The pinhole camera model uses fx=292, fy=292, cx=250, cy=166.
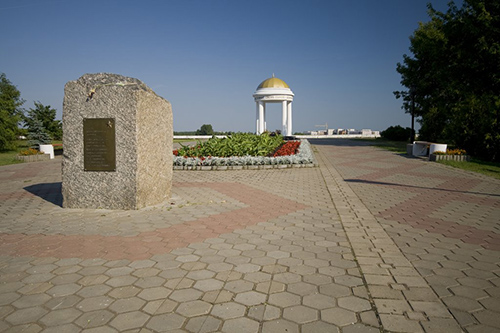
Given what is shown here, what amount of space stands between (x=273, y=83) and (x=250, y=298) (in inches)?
1633

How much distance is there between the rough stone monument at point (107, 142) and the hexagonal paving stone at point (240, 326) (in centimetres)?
378

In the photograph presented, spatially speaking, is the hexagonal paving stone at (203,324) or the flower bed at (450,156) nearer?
the hexagonal paving stone at (203,324)

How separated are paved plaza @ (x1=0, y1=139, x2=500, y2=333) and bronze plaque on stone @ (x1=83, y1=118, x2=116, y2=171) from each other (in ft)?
2.90

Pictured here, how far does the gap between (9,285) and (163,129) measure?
12.8ft

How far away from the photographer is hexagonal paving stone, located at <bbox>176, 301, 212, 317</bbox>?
2.39 metres

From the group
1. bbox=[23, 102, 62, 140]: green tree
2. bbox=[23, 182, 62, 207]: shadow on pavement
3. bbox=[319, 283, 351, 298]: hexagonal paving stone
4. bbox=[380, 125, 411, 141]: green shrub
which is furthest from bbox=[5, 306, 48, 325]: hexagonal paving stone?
bbox=[380, 125, 411, 141]: green shrub

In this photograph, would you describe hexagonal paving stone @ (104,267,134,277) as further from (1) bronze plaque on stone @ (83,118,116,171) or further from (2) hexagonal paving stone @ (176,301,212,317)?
(1) bronze plaque on stone @ (83,118,116,171)

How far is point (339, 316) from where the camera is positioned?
2.36 metres

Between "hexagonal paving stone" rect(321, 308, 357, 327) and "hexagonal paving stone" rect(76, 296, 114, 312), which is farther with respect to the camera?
"hexagonal paving stone" rect(76, 296, 114, 312)

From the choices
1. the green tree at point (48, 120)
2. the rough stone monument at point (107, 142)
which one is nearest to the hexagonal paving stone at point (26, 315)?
the rough stone monument at point (107, 142)

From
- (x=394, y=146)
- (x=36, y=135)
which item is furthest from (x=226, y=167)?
(x=394, y=146)

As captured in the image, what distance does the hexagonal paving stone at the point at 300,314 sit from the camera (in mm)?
2314

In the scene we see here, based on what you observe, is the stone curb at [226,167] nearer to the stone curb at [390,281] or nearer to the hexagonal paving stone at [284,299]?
the stone curb at [390,281]

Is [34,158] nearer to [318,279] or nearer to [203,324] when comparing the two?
[203,324]
